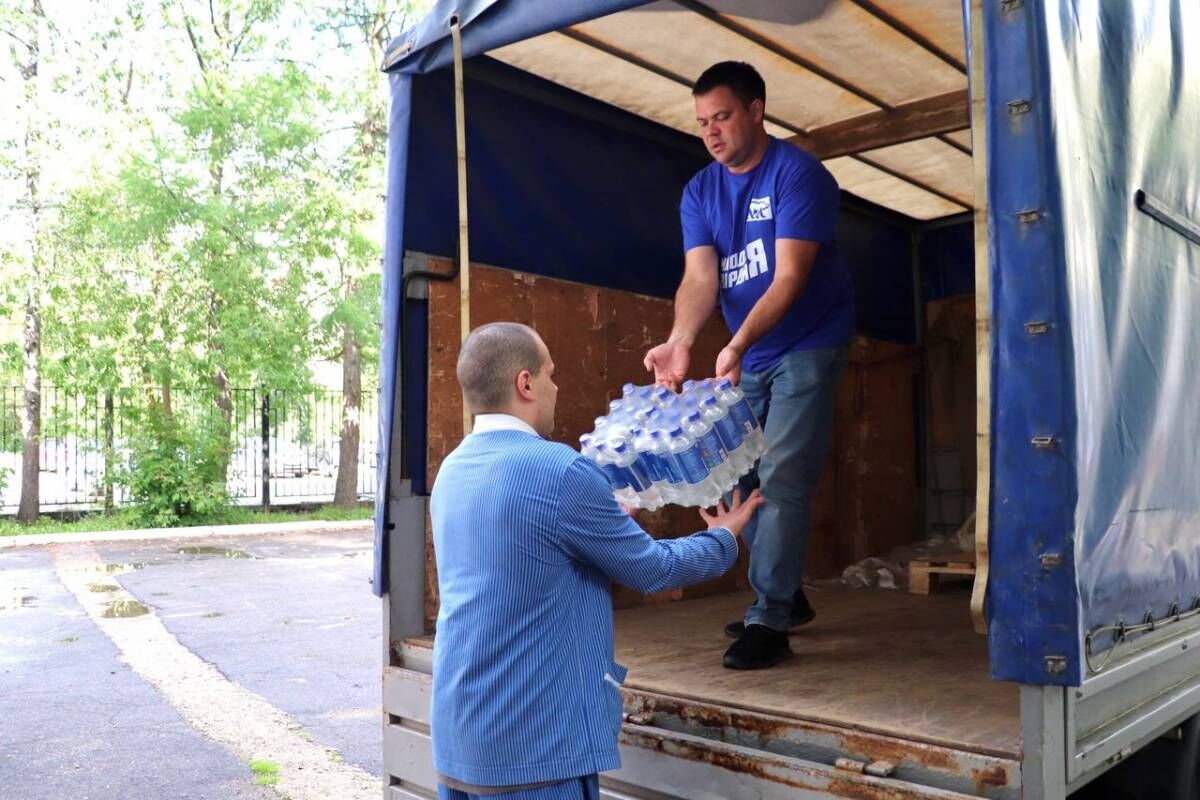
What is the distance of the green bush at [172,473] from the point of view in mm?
17516

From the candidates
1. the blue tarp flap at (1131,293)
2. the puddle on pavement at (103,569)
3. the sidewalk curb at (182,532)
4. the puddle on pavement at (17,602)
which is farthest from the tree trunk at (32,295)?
the blue tarp flap at (1131,293)

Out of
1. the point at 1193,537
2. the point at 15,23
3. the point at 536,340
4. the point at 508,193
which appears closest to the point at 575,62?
the point at 508,193

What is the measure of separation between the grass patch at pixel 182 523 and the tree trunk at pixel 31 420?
0.35 meters

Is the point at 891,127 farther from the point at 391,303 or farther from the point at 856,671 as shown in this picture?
the point at 856,671

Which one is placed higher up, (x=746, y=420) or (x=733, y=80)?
(x=733, y=80)

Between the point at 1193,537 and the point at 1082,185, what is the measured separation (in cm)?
134

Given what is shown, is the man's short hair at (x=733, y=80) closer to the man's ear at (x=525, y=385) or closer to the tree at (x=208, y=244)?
the man's ear at (x=525, y=385)

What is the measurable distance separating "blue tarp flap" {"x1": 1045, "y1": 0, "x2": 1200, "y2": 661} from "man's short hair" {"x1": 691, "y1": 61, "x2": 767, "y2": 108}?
1.34 m

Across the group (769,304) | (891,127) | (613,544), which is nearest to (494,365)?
(613,544)

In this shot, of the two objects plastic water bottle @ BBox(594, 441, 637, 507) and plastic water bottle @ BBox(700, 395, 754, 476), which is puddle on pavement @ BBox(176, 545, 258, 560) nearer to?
plastic water bottle @ BBox(700, 395, 754, 476)

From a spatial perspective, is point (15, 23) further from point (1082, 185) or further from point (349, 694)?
point (1082, 185)

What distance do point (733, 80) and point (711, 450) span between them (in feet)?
4.50

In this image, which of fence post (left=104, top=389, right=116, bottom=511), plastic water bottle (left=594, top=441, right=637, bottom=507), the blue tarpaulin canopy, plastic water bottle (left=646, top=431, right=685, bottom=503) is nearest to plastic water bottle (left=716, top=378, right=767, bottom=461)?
plastic water bottle (left=646, top=431, right=685, bottom=503)

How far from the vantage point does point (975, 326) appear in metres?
4.36
